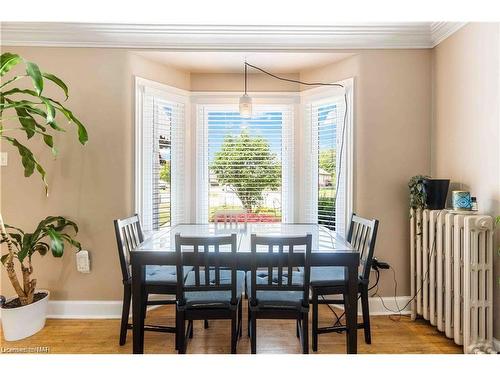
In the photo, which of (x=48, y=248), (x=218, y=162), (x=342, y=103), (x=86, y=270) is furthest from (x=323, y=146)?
(x=48, y=248)

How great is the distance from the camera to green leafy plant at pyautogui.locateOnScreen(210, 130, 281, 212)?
3193 millimetres

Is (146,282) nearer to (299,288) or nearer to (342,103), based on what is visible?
(299,288)

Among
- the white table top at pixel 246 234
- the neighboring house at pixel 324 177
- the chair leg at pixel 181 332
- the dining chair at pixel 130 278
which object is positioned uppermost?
the neighboring house at pixel 324 177

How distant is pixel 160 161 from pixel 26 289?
1.57 meters

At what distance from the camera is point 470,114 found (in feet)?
7.04

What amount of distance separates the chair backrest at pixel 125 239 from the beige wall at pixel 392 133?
80.9 inches

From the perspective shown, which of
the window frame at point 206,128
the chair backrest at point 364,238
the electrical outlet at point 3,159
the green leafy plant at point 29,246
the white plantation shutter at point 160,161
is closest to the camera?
the chair backrest at point 364,238

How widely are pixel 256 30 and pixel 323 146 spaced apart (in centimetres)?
133

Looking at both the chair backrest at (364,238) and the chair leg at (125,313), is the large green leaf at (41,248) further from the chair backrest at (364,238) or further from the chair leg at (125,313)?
the chair backrest at (364,238)

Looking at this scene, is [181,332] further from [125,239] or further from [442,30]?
[442,30]

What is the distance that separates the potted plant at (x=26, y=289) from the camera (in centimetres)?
215

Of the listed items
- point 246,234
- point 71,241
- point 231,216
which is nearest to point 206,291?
point 246,234

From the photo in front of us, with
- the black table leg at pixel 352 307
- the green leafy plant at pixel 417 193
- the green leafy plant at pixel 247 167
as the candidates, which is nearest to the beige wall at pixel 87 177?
the green leafy plant at pixel 247 167

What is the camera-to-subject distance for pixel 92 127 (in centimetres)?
255
